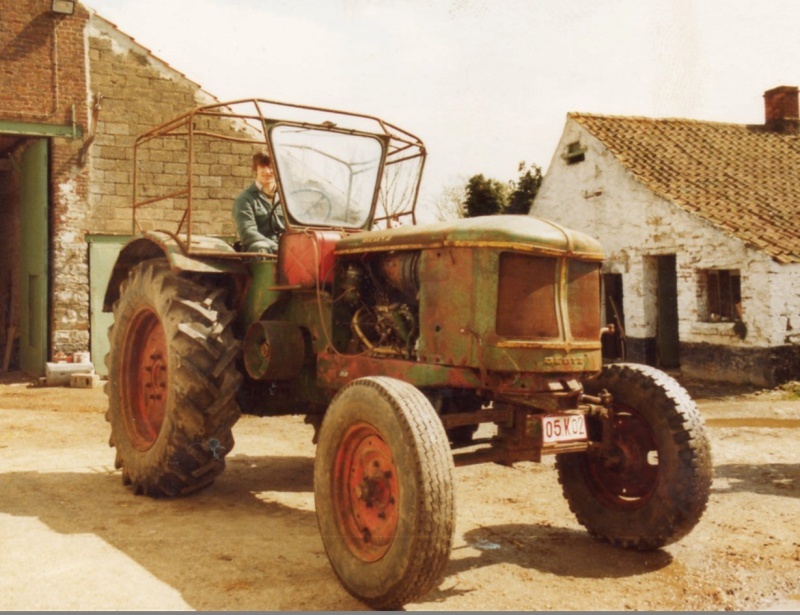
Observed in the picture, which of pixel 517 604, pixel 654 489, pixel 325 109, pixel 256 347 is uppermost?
pixel 325 109

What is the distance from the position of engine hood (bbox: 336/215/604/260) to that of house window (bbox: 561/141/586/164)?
1500cm

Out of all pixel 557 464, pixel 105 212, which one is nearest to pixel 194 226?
pixel 105 212

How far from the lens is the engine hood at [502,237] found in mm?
4195

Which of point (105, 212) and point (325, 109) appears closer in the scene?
point (325, 109)

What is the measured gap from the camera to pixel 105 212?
13898 millimetres

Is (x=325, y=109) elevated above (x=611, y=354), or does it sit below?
above

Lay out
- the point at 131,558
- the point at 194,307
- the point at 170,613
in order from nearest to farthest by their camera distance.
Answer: the point at 170,613, the point at 131,558, the point at 194,307

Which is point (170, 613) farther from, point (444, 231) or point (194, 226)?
point (194, 226)

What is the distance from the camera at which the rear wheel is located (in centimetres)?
525

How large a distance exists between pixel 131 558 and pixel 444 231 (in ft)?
7.77

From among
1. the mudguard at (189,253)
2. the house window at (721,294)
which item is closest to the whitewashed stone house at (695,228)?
the house window at (721,294)

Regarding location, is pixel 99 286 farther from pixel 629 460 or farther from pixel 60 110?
pixel 629 460

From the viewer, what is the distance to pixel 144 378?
242 inches

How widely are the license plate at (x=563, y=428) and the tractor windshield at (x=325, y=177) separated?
239cm
